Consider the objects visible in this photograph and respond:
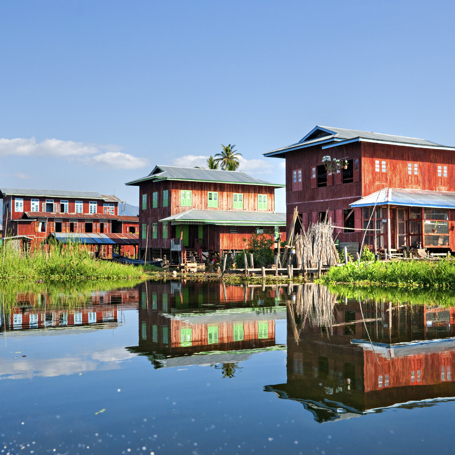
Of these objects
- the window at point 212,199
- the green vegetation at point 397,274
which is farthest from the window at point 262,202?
the green vegetation at point 397,274

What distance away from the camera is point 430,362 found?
828 cm

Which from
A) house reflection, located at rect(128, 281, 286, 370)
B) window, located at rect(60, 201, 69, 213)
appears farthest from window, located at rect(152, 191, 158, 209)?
house reflection, located at rect(128, 281, 286, 370)

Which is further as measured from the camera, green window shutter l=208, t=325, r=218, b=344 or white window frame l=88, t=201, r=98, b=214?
white window frame l=88, t=201, r=98, b=214

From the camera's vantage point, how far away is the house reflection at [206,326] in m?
9.26

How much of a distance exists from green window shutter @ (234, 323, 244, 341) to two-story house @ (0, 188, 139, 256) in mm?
41653

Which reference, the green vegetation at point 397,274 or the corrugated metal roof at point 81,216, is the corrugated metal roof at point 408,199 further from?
the corrugated metal roof at point 81,216

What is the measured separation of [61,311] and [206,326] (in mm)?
5085

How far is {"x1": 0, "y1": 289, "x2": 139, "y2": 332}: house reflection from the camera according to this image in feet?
42.1

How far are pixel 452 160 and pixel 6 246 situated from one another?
26726mm

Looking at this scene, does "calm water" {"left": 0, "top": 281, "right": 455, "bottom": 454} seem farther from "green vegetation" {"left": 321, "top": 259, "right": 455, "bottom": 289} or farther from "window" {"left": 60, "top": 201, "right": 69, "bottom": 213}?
"window" {"left": 60, "top": 201, "right": 69, "bottom": 213}

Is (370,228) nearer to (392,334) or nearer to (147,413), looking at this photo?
(392,334)

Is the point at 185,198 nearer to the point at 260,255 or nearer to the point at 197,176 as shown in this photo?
the point at 197,176

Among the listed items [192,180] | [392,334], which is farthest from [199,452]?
[192,180]

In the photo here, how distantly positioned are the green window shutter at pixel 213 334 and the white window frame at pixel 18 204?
160 ft
